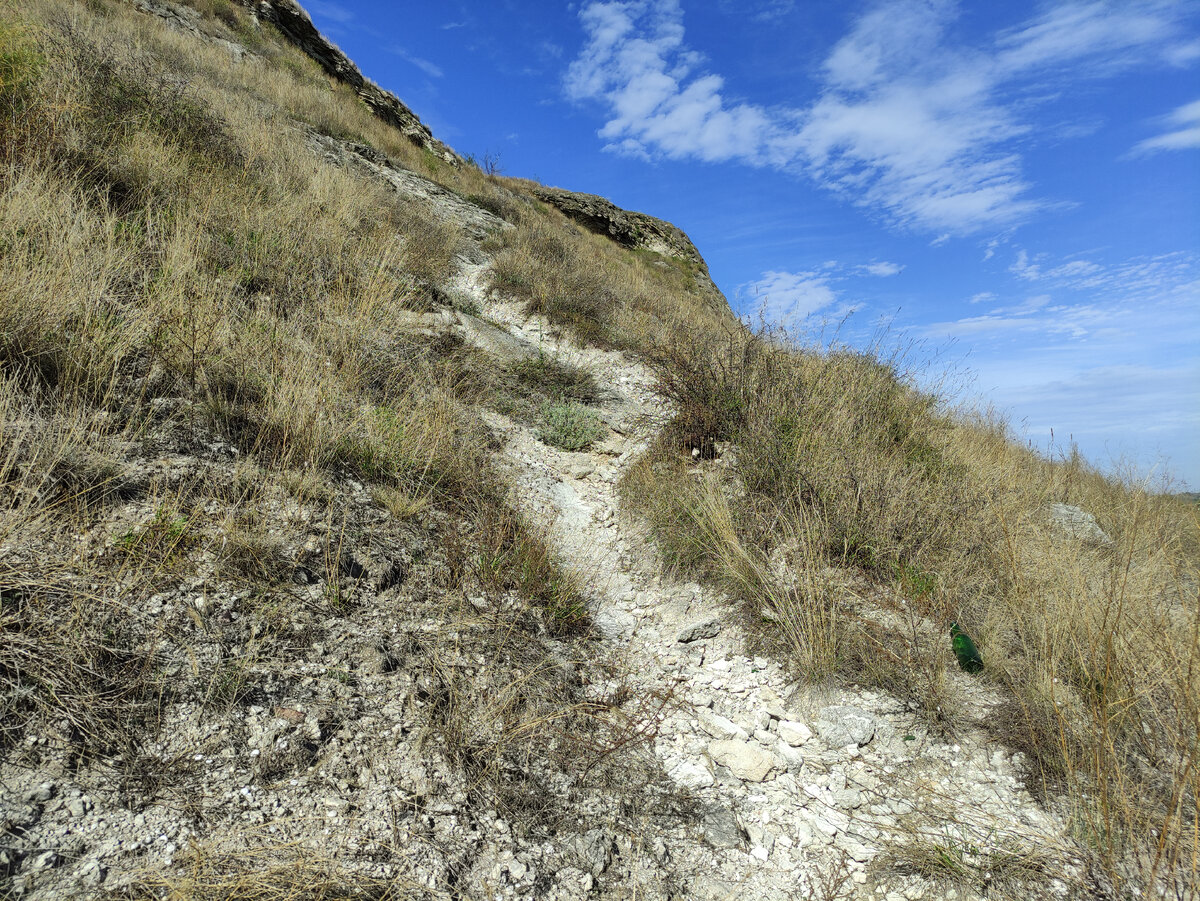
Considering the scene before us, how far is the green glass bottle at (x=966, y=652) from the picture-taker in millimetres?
2934

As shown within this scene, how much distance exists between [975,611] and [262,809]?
3.72m

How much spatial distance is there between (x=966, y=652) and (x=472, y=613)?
2.75 m

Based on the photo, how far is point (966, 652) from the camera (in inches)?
117

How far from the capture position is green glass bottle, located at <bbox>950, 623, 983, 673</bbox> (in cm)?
293

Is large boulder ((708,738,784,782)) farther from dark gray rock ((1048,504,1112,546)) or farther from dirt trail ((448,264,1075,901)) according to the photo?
dark gray rock ((1048,504,1112,546))

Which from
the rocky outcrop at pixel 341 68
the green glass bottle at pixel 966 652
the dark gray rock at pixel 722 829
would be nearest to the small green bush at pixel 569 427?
the green glass bottle at pixel 966 652

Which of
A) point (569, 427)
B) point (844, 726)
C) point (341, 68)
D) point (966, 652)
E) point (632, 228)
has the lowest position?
point (844, 726)

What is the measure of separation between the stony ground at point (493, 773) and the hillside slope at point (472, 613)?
1 centimetres

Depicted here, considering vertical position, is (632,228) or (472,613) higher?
(632,228)

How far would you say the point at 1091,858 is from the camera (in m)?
1.98

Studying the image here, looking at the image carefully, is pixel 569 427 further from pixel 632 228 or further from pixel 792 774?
pixel 632 228

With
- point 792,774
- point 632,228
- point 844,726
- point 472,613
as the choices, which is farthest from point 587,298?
point 632,228

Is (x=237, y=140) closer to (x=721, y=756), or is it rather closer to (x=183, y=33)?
(x=183, y=33)

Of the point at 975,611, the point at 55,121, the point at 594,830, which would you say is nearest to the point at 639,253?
the point at 55,121
